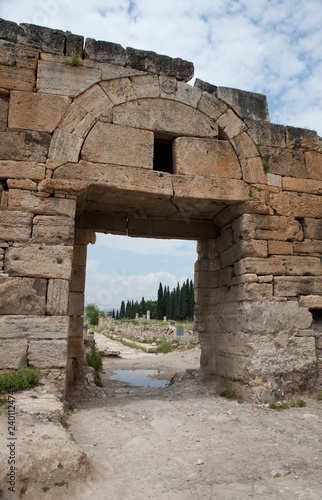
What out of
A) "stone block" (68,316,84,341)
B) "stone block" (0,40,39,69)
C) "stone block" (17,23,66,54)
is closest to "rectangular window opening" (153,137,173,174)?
"stone block" (17,23,66,54)

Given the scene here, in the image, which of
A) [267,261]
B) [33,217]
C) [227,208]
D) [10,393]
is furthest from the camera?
[227,208]

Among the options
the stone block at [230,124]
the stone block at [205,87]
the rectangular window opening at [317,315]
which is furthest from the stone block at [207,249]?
the stone block at [205,87]

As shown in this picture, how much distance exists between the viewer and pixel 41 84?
5238 mm

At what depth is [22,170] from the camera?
4891mm

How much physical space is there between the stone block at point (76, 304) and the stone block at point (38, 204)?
192cm

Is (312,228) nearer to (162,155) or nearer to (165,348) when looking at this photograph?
(162,155)

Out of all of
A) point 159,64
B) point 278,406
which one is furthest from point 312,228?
point 159,64

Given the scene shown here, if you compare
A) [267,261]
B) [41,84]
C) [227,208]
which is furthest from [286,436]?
[41,84]

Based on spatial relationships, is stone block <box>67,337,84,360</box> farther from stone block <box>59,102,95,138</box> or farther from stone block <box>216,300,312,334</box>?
stone block <box>59,102,95,138</box>

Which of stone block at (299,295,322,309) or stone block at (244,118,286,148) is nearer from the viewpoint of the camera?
stone block at (299,295,322,309)

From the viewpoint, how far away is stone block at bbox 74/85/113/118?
536cm

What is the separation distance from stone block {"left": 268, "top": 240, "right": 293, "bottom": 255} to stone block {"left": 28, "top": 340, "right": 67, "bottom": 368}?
3.37m

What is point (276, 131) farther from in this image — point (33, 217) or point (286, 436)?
point (286, 436)

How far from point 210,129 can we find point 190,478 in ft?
15.9
